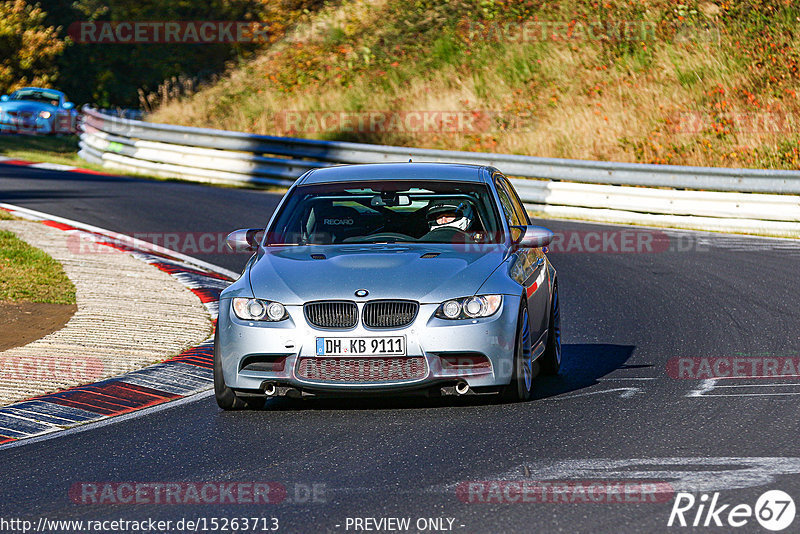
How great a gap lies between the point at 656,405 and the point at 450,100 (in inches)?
873

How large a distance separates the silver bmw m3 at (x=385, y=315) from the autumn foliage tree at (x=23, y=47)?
42.1 meters

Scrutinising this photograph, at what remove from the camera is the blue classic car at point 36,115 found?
3684 centimetres

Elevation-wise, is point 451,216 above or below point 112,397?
above

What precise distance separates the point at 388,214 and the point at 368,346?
1673mm

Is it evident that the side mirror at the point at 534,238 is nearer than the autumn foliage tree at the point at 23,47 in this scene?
Yes

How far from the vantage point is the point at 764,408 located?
297 inches

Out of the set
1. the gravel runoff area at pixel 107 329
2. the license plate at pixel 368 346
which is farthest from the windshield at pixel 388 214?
the gravel runoff area at pixel 107 329

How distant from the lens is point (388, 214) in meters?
8.83

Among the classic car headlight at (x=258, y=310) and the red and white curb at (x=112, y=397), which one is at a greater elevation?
the classic car headlight at (x=258, y=310)

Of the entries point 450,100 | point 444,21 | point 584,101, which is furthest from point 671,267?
point 444,21

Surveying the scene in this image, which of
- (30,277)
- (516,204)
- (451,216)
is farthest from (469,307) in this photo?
(30,277)

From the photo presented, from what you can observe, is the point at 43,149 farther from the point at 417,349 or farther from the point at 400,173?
the point at 417,349

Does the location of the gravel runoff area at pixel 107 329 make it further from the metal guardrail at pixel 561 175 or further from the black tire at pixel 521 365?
the metal guardrail at pixel 561 175

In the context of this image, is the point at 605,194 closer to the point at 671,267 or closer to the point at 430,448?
the point at 671,267
